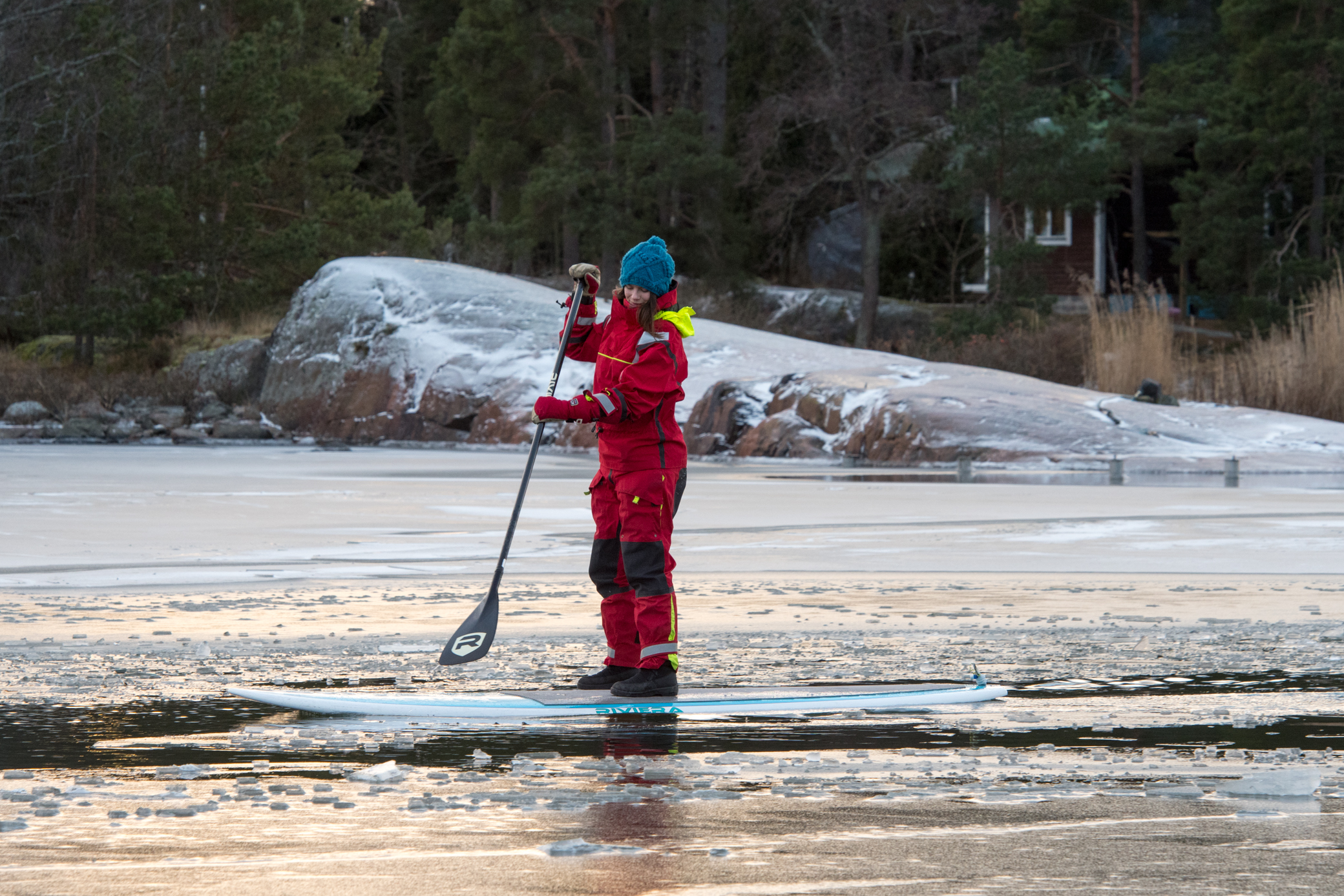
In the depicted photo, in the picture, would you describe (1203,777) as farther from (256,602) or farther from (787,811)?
(256,602)

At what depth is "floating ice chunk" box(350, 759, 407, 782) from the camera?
448 cm

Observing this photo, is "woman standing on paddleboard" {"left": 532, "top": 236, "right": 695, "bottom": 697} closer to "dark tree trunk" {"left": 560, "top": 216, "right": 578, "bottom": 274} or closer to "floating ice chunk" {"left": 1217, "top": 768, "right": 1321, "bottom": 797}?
"floating ice chunk" {"left": 1217, "top": 768, "right": 1321, "bottom": 797}

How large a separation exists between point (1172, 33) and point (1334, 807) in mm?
38509

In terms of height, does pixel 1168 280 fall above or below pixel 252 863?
above

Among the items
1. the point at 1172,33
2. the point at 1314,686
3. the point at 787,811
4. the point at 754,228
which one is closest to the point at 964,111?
the point at 754,228

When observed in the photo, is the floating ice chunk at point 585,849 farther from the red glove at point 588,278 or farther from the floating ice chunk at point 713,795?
the red glove at point 588,278

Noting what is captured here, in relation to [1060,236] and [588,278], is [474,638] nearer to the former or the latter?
[588,278]

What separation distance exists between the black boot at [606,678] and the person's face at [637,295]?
1.23 metres

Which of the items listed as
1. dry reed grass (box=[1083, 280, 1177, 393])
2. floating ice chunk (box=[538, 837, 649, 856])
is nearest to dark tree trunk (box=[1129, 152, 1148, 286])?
dry reed grass (box=[1083, 280, 1177, 393])

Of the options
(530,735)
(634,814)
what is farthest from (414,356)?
(634,814)

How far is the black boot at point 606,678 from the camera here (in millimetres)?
6020

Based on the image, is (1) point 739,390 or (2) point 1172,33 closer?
(1) point 739,390

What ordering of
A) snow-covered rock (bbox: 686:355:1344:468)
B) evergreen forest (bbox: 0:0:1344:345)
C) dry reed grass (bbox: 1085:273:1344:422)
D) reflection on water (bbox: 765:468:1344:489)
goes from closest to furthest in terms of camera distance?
reflection on water (bbox: 765:468:1344:489) → snow-covered rock (bbox: 686:355:1344:468) → dry reed grass (bbox: 1085:273:1344:422) → evergreen forest (bbox: 0:0:1344:345)

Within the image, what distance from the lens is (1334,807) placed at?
414cm
